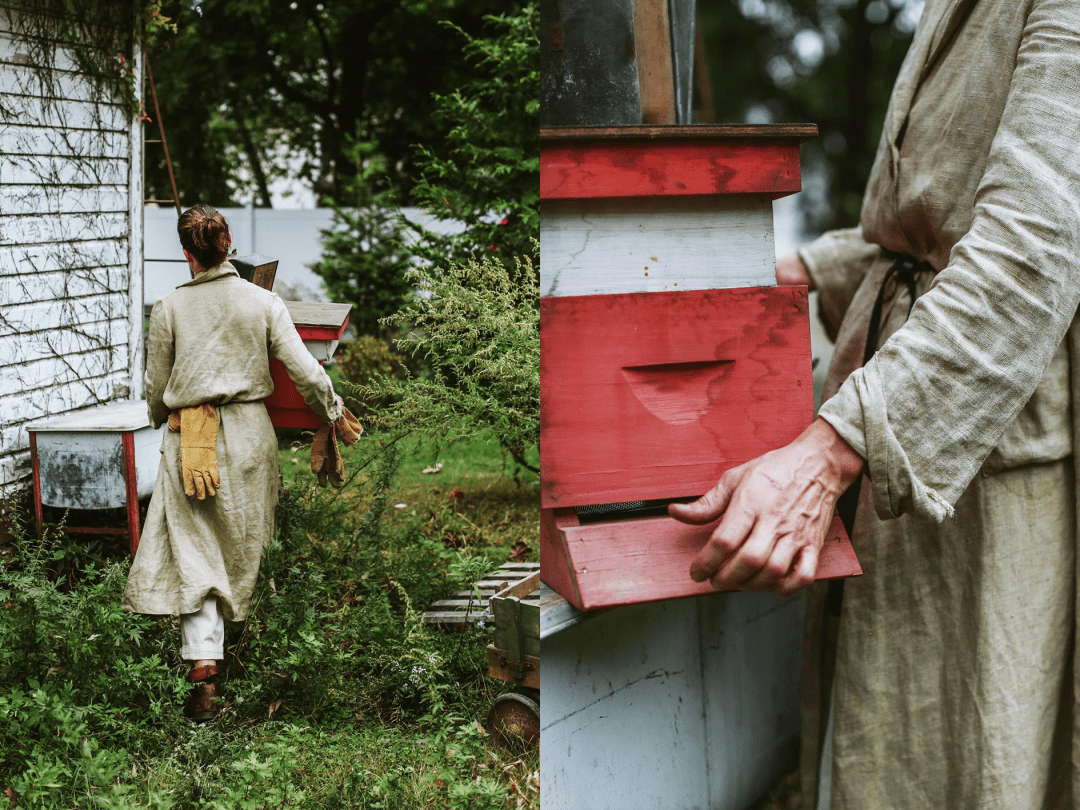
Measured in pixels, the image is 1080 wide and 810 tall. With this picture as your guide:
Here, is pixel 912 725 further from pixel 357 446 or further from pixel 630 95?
pixel 357 446

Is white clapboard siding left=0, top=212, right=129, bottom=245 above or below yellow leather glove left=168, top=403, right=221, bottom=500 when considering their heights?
above

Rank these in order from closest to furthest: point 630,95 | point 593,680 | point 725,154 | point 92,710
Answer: point 725,154 → point 630,95 → point 593,680 → point 92,710

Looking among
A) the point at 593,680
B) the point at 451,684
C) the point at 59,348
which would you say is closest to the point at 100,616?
the point at 59,348

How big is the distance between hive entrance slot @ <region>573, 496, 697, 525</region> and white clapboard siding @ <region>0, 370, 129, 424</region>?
207cm

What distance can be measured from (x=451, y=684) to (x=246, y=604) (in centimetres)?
74

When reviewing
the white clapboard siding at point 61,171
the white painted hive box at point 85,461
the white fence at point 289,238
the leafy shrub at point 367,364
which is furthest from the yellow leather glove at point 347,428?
the white clapboard siding at point 61,171

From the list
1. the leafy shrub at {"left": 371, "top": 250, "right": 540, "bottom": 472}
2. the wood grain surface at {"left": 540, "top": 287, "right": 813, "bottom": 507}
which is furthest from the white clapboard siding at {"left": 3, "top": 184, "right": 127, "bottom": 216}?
the wood grain surface at {"left": 540, "top": 287, "right": 813, "bottom": 507}

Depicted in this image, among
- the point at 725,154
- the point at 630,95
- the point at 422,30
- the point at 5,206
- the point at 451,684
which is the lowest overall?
the point at 451,684

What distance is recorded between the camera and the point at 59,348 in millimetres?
2738

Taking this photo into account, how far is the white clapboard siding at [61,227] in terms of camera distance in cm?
254

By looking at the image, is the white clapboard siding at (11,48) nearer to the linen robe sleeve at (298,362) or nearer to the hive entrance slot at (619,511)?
the linen robe sleeve at (298,362)

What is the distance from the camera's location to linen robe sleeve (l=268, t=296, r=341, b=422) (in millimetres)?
2508

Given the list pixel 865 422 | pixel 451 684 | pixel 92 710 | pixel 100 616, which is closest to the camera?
pixel 865 422

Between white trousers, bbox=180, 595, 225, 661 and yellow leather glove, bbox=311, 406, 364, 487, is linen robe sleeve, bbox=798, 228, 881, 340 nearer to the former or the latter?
yellow leather glove, bbox=311, 406, 364, 487
